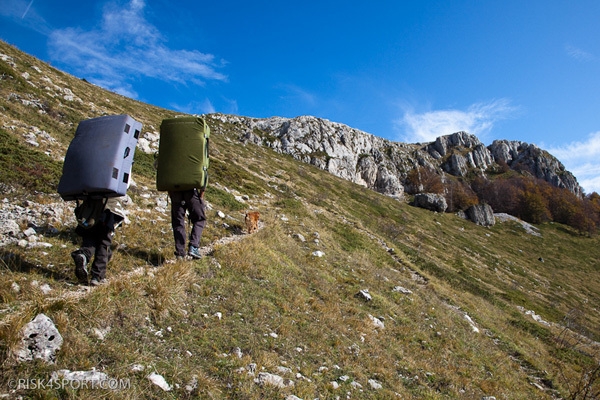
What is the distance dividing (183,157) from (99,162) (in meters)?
1.79

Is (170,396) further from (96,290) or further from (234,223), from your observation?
(234,223)

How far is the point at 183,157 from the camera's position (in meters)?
6.97

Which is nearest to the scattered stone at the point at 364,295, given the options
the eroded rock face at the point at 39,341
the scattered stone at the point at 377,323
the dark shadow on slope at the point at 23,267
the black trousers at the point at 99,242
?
the scattered stone at the point at 377,323

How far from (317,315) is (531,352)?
12.0 meters

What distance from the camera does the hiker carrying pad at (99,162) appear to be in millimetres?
5398

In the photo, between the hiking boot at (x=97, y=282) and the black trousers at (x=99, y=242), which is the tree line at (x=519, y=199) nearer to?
the black trousers at (x=99, y=242)

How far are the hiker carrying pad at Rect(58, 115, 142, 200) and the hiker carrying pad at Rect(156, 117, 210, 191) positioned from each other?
1207 millimetres

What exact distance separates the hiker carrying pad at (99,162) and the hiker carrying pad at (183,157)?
Answer: 3.96ft

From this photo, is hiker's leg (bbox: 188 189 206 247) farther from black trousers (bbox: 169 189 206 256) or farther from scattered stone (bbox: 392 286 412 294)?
scattered stone (bbox: 392 286 412 294)

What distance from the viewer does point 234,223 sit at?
1246 centimetres

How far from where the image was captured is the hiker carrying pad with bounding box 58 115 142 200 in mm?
5398

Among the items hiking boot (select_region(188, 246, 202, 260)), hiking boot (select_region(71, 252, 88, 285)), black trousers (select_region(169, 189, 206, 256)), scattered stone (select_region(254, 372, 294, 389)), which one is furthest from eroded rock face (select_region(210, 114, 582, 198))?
scattered stone (select_region(254, 372, 294, 389))

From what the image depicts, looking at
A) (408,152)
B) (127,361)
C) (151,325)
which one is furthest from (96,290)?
(408,152)

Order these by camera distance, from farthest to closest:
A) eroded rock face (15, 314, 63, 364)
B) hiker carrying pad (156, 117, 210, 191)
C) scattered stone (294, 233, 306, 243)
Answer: scattered stone (294, 233, 306, 243)
hiker carrying pad (156, 117, 210, 191)
eroded rock face (15, 314, 63, 364)
